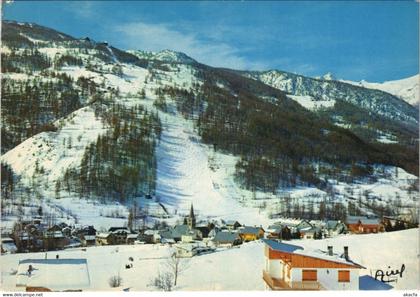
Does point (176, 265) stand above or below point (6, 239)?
below

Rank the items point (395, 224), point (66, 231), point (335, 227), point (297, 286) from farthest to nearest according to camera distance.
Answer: point (335, 227)
point (395, 224)
point (66, 231)
point (297, 286)

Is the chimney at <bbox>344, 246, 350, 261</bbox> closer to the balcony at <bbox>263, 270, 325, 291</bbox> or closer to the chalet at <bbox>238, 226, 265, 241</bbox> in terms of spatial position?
the balcony at <bbox>263, 270, 325, 291</bbox>

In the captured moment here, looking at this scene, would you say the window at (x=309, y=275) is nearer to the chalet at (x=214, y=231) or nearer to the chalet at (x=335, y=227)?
the chalet at (x=214, y=231)

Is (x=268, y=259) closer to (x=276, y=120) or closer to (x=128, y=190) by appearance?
(x=128, y=190)

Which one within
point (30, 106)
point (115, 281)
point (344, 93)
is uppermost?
point (344, 93)

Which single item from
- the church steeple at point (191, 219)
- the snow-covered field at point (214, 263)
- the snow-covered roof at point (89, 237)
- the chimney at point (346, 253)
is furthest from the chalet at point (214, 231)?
the chimney at point (346, 253)

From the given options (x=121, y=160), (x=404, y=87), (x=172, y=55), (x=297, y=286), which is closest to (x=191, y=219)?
(x=297, y=286)

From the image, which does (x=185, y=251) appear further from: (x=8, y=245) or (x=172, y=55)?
(x=172, y=55)

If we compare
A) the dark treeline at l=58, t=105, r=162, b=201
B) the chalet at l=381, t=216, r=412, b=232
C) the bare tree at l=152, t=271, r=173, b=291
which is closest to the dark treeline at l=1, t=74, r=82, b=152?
the dark treeline at l=58, t=105, r=162, b=201
